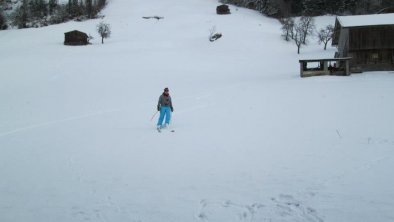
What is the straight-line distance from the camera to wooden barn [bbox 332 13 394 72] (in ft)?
94.6

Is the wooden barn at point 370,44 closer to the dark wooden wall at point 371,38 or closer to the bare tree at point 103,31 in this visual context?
the dark wooden wall at point 371,38

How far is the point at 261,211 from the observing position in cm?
477

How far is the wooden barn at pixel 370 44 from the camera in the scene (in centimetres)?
2884

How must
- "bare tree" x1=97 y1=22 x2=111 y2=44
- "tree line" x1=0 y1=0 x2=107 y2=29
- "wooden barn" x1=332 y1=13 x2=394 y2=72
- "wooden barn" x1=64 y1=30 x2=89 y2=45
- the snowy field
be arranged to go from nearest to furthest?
the snowy field
"wooden barn" x1=332 y1=13 x2=394 y2=72
"wooden barn" x1=64 y1=30 x2=89 y2=45
"bare tree" x1=97 y1=22 x2=111 y2=44
"tree line" x1=0 y1=0 x2=107 y2=29

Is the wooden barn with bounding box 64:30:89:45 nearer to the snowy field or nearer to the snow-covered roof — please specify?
the snowy field

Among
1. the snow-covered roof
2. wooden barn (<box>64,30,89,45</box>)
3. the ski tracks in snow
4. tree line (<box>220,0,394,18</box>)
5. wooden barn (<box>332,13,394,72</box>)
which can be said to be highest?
tree line (<box>220,0,394,18</box>)

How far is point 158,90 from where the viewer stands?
24.8 m

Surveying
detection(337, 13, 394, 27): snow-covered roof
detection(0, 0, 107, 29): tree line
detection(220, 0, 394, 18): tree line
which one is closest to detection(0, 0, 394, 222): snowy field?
detection(337, 13, 394, 27): snow-covered roof

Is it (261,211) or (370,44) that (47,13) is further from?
(261,211)

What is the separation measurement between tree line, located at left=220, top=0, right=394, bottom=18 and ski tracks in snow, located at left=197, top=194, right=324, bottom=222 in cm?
6901

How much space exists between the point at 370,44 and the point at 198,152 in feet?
90.1

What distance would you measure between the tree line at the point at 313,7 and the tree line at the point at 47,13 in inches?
1558

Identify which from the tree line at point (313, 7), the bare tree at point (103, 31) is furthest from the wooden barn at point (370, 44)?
the tree line at point (313, 7)

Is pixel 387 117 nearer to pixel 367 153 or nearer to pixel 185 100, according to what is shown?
pixel 367 153
